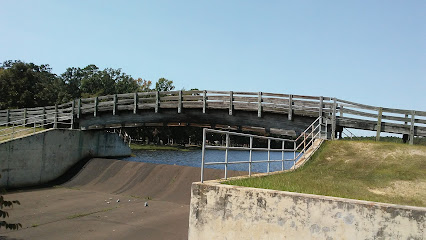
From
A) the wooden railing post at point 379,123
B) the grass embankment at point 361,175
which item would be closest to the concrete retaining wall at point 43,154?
the grass embankment at point 361,175

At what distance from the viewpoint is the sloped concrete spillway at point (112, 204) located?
1027 centimetres

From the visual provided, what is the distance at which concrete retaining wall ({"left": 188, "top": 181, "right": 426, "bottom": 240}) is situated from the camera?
5.11m

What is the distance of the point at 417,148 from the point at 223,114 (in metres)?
9.55

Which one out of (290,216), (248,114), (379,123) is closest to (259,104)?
(248,114)

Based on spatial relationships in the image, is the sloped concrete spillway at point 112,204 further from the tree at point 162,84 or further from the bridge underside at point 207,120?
the tree at point 162,84

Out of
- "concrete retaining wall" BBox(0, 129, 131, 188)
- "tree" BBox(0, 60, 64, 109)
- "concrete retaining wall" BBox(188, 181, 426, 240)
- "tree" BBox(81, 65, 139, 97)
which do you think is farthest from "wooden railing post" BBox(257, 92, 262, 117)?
"tree" BBox(81, 65, 139, 97)

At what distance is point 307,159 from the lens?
12062 mm

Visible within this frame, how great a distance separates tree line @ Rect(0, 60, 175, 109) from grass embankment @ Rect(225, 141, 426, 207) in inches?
2004

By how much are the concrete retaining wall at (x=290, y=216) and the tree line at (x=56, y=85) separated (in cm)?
5217

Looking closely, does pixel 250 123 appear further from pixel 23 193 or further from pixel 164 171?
pixel 23 193

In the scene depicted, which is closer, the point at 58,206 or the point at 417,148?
the point at 417,148

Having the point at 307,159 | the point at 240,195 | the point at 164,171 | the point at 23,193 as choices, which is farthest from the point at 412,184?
the point at 23,193

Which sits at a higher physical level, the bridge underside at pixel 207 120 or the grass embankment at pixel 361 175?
the bridge underside at pixel 207 120

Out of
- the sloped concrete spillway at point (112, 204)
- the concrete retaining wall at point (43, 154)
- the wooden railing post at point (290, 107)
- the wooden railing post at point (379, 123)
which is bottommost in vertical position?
the sloped concrete spillway at point (112, 204)
